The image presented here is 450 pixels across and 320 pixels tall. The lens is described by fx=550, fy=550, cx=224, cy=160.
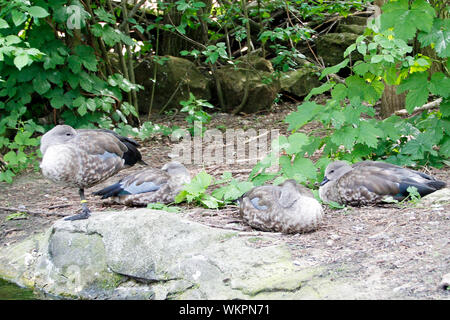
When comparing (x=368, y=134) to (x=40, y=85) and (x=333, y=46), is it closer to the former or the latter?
(x=40, y=85)

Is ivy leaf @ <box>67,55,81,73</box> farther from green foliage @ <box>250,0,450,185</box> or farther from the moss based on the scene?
the moss

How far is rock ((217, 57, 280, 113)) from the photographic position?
391 inches

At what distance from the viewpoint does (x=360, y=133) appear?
5539 mm

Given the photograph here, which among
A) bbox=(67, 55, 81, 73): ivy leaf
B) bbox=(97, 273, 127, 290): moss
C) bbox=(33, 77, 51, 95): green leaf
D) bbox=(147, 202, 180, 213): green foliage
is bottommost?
bbox=(97, 273, 127, 290): moss

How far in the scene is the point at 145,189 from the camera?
5703 millimetres

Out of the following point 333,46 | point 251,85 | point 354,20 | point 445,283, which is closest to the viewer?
point 445,283

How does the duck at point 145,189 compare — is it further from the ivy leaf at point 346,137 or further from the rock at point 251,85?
the rock at point 251,85

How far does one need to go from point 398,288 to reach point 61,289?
254 centimetres

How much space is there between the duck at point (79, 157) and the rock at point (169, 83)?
455 cm

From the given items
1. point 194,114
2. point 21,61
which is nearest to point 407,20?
point 21,61

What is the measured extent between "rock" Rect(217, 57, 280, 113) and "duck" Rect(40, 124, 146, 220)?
4.64m
